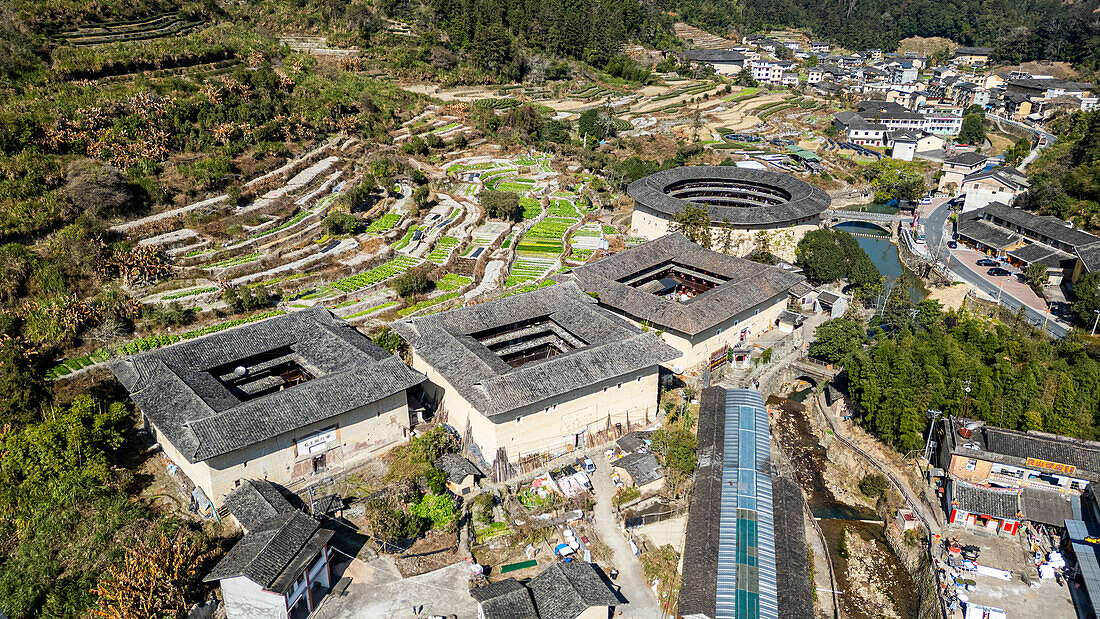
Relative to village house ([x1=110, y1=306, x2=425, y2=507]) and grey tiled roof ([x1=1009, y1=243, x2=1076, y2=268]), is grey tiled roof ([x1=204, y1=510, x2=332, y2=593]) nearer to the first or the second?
village house ([x1=110, y1=306, x2=425, y2=507])

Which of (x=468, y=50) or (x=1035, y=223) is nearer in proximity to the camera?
(x=1035, y=223)

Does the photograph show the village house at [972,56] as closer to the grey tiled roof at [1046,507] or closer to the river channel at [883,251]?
the river channel at [883,251]

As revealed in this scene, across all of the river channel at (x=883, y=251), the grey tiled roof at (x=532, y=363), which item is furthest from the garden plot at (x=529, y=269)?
→ the river channel at (x=883, y=251)

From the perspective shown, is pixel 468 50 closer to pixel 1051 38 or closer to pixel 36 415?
pixel 36 415

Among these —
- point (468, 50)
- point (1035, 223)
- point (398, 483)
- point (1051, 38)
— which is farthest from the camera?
point (1051, 38)

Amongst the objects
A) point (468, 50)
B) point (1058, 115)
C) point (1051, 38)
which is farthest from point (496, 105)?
point (1051, 38)

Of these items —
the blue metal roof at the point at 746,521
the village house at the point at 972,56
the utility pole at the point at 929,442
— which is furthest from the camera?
the village house at the point at 972,56
